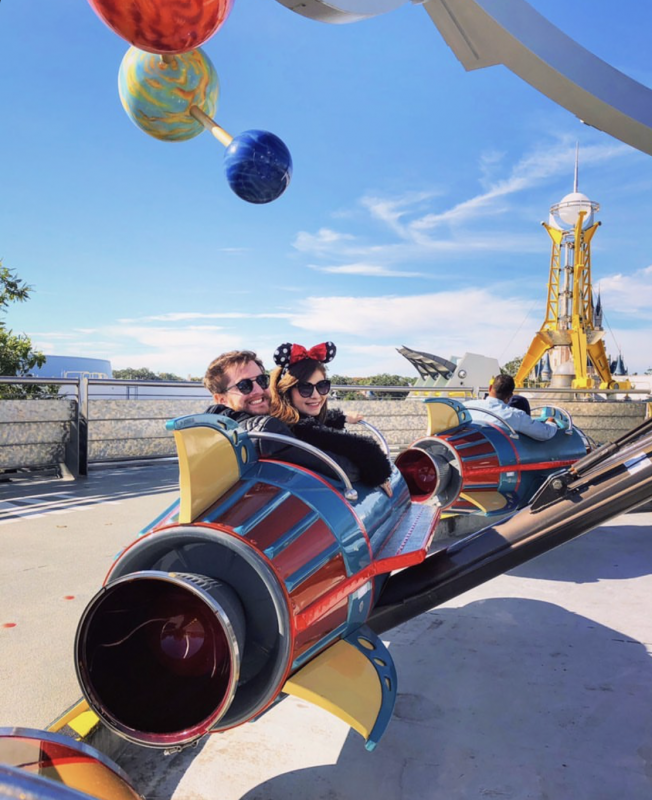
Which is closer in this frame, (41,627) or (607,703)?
(607,703)

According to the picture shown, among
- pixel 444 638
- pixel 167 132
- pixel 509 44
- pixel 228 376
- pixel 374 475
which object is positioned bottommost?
pixel 444 638

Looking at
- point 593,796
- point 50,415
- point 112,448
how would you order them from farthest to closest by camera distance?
point 112,448 → point 50,415 → point 593,796

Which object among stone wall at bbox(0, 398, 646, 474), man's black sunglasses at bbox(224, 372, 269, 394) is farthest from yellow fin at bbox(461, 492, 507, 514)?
stone wall at bbox(0, 398, 646, 474)

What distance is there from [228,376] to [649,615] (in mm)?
2345

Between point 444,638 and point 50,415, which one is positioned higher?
point 50,415

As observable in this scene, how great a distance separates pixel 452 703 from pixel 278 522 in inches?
42.6

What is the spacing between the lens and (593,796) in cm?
158

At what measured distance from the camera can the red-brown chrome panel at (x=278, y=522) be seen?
4.71 ft

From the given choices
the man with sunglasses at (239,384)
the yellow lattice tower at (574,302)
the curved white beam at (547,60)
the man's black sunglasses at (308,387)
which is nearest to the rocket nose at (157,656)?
the man with sunglasses at (239,384)

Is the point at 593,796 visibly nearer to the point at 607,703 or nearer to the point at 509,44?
the point at 607,703

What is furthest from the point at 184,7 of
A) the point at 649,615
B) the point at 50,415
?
the point at 50,415

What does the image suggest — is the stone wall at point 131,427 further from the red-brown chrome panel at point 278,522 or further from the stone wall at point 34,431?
the red-brown chrome panel at point 278,522

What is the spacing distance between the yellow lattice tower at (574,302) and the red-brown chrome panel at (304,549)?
68.6ft

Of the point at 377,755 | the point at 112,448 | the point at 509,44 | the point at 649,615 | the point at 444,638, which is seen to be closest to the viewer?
the point at 377,755
